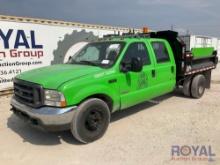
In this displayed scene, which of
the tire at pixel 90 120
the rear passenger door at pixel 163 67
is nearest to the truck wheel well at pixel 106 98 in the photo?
the tire at pixel 90 120

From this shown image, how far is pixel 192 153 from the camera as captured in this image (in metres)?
3.75

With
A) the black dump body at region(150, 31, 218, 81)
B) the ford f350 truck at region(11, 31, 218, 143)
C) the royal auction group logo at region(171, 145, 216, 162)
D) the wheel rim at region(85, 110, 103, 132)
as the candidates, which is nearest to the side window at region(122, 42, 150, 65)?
the ford f350 truck at region(11, 31, 218, 143)

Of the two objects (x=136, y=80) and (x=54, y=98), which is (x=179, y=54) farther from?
(x=54, y=98)

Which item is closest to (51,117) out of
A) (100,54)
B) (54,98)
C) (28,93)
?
(54,98)

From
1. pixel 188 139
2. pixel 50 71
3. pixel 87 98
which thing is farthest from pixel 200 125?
pixel 50 71

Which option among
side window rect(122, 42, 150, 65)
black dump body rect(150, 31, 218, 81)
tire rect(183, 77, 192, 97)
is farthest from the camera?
tire rect(183, 77, 192, 97)

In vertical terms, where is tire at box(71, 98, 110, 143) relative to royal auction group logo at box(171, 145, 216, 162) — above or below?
above

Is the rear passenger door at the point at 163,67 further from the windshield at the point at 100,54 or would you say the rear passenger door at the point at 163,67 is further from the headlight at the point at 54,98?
the headlight at the point at 54,98

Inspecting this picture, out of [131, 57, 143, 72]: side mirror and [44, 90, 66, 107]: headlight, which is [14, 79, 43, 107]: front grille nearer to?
[44, 90, 66, 107]: headlight

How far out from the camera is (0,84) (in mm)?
7703

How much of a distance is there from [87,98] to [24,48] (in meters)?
5.29

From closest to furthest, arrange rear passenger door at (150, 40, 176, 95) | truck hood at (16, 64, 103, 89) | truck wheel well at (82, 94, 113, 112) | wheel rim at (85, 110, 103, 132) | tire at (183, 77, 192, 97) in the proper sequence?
truck hood at (16, 64, 103, 89), wheel rim at (85, 110, 103, 132), truck wheel well at (82, 94, 113, 112), rear passenger door at (150, 40, 176, 95), tire at (183, 77, 192, 97)

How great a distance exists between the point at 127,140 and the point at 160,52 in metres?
2.57

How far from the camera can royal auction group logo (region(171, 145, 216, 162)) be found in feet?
11.8
